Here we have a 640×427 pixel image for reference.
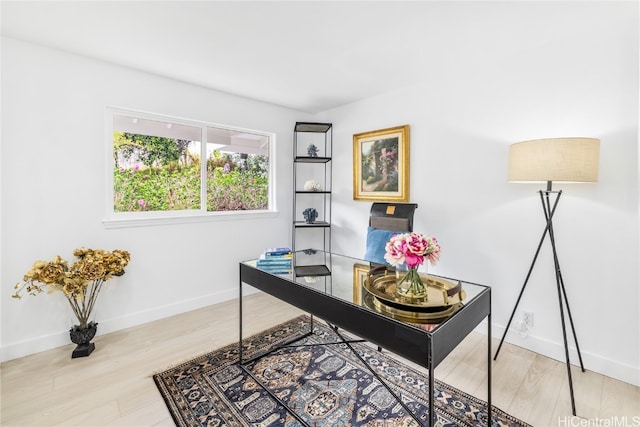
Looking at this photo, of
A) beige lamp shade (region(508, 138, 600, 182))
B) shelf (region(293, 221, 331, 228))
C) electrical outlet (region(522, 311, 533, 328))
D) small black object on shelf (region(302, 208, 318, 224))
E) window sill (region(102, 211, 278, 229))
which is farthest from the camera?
small black object on shelf (region(302, 208, 318, 224))

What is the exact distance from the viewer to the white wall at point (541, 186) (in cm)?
192

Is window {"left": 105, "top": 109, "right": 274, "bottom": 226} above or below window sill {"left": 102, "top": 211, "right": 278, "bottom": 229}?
above

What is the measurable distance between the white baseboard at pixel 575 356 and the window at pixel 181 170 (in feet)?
9.54

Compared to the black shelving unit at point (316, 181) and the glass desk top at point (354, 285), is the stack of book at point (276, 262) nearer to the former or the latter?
the glass desk top at point (354, 285)

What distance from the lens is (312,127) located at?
3783 mm

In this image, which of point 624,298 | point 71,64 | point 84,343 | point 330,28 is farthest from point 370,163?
point 84,343

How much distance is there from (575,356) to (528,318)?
13.8 inches

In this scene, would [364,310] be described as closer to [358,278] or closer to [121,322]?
[358,278]

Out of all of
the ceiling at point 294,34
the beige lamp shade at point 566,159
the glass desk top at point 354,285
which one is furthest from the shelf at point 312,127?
the beige lamp shade at point 566,159

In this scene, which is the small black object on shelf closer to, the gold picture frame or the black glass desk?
the gold picture frame

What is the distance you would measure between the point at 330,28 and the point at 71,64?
214cm

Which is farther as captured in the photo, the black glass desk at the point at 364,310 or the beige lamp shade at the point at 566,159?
the beige lamp shade at the point at 566,159

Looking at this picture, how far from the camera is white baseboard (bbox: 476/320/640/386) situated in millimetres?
1926

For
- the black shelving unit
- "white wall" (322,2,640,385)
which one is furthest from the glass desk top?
the black shelving unit
